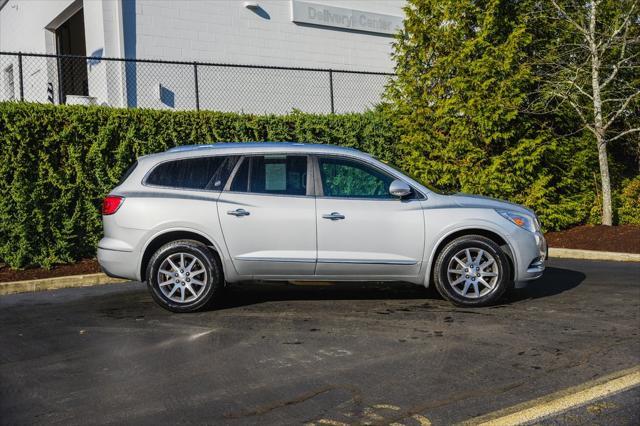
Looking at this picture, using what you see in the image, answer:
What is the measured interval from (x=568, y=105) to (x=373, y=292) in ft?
28.5

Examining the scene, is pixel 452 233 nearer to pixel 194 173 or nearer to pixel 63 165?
pixel 194 173

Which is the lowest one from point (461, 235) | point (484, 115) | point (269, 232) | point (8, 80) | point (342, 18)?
point (461, 235)

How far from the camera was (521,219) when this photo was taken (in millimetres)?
7266

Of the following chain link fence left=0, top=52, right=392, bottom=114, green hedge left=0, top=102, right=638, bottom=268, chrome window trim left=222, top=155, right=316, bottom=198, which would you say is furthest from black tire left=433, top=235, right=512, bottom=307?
chain link fence left=0, top=52, right=392, bottom=114

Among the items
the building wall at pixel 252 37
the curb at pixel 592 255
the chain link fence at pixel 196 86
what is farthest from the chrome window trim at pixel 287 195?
the building wall at pixel 252 37

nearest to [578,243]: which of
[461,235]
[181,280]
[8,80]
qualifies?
[461,235]

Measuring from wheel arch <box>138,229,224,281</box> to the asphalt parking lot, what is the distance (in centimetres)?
52

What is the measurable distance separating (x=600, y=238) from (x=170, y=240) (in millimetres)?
8845

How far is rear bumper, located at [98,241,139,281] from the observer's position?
7012mm

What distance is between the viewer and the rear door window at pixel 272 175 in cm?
716

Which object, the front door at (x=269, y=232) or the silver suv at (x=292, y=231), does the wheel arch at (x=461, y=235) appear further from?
the front door at (x=269, y=232)

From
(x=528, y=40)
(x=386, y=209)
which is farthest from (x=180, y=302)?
(x=528, y=40)

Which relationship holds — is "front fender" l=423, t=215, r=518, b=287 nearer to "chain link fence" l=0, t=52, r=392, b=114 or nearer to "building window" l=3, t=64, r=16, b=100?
"chain link fence" l=0, t=52, r=392, b=114

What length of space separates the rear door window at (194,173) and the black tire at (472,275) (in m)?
2.48
